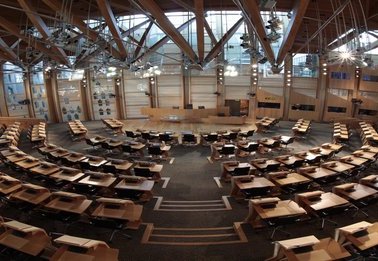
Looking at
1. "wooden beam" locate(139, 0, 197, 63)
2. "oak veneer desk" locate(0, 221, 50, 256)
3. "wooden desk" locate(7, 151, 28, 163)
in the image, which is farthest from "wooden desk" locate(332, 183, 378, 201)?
"wooden desk" locate(7, 151, 28, 163)

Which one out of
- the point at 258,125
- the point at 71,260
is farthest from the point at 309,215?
the point at 258,125

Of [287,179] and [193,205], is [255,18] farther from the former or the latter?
[193,205]

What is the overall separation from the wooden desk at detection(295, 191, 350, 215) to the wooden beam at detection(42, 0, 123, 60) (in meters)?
12.4

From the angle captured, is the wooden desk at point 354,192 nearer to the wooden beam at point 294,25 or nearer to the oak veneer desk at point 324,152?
the oak veneer desk at point 324,152

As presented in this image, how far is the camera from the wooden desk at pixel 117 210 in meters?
7.68

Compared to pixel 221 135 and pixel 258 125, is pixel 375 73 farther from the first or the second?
pixel 221 135

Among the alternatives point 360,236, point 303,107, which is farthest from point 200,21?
point 303,107

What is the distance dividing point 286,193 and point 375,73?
21764 millimetres

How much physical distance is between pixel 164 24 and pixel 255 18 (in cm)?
474

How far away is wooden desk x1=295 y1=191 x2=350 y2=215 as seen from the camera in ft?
26.8

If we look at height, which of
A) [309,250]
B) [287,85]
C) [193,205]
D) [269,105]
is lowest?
[193,205]

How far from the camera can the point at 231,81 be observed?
1174 inches

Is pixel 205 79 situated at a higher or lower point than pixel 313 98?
higher

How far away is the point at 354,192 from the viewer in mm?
9172
